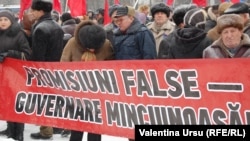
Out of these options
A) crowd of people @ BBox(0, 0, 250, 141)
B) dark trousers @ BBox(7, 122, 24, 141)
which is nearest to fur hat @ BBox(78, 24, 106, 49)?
crowd of people @ BBox(0, 0, 250, 141)

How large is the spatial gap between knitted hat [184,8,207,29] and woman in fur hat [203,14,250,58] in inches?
64.2

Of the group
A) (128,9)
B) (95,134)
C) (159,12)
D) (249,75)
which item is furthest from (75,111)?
(159,12)

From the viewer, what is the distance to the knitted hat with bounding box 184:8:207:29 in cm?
606

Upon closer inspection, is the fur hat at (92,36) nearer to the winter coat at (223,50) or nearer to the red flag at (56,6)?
the winter coat at (223,50)

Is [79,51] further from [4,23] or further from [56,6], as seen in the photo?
[56,6]

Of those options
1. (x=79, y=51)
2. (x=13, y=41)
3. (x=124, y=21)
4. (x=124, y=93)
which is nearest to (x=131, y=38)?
(x=124, y=21)

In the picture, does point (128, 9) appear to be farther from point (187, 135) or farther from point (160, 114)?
point (187, 135)

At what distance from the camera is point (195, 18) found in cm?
616

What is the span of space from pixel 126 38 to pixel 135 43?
100mm

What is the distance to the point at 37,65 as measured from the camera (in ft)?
16.8

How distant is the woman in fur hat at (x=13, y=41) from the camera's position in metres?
5.92

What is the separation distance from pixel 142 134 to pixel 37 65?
1752 mm

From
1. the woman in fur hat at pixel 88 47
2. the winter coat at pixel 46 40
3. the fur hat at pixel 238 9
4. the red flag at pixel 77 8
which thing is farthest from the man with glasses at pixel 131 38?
the red flag at pixel 77 8

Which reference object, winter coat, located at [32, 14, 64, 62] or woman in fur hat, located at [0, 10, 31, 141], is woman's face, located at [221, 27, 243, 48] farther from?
woman in fur hat, located at [0, 10, 31, 141]
